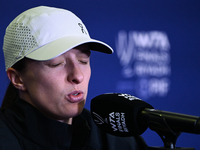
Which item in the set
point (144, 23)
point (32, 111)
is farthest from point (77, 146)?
point (144, 23)

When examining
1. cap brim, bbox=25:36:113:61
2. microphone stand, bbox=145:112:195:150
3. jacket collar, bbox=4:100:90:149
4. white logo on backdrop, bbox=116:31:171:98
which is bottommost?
white logo on backdrop, bbox=116:31:171:98

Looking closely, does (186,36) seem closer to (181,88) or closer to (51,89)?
(181,88)

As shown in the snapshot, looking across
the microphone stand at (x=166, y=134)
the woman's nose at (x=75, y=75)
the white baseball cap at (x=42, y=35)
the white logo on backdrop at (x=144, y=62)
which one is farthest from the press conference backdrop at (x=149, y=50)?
the microphone stand at (x=166, y=134)

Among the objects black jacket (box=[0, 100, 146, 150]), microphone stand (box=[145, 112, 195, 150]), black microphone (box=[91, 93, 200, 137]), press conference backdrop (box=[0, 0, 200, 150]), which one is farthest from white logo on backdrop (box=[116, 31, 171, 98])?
microphone stand (box=[145, 112, 195, 150])

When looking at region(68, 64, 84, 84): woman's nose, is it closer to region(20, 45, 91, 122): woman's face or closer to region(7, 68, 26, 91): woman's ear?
Answer: region(20, 45, 91, 122): woman's face

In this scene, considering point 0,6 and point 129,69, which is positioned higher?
point 0,6

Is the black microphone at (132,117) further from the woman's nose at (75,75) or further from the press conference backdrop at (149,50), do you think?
the press conference backdrop at (149,50)

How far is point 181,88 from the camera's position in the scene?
2324 millimetres

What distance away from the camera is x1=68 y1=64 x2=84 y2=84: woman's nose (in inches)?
29.5

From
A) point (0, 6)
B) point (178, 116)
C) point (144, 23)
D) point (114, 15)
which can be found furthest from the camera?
point (144, 23)

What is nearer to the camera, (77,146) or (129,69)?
(77,146)

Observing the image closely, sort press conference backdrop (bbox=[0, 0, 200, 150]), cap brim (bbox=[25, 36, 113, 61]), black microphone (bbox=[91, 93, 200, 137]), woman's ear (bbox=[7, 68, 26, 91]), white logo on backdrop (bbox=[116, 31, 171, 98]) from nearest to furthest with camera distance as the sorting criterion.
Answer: black microphone (bbox=[91, 93, 200, 137])
cap brim (bbox=[25, 36, 113, 61])
woman's ear (bbox=[7, 68, 26, 91])
press conference backdrop (bbox=[0, 0, 200, 150])
white logo on backdrop (bbox=[116, 31, 171, 98])

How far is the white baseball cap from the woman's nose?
66 millimetres

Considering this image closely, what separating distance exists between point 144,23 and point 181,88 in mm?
616
